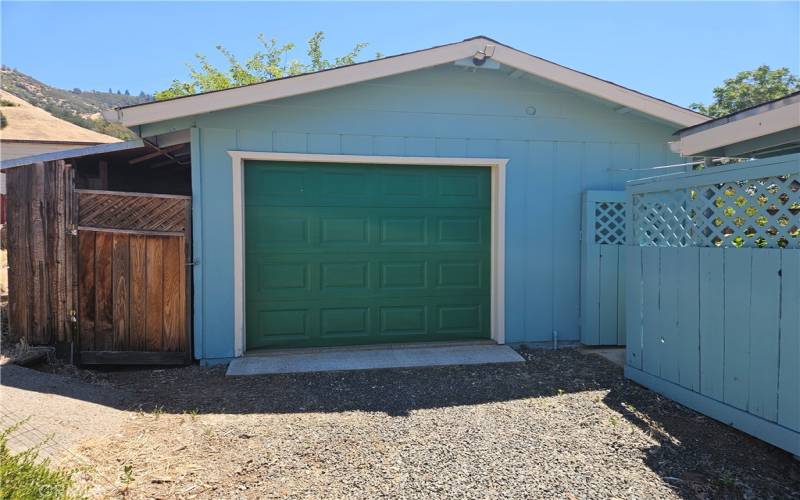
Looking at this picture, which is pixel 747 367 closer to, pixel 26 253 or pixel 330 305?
pixel 330 305

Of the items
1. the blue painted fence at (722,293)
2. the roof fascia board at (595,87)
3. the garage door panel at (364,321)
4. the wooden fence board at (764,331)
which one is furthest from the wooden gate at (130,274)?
the wooden fence board at (764,331)

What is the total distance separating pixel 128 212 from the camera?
497 centimetres

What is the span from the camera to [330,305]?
546 centimetres

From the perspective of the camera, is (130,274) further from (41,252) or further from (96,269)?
(41,252)

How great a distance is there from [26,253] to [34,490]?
3.59 metres

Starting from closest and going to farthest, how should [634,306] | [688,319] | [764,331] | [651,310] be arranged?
[764,331], [688,319], [651,310], [634,306]

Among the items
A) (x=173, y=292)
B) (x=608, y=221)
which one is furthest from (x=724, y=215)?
(x=173, y=292)

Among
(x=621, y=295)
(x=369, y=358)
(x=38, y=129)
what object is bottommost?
(x=369, y=358)

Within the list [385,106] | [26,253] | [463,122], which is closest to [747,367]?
[463,122]

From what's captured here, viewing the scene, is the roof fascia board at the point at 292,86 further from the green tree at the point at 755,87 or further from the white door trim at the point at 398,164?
the green tree at the point at 755,87

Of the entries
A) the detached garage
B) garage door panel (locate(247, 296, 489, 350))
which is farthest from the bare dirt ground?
the detached garage

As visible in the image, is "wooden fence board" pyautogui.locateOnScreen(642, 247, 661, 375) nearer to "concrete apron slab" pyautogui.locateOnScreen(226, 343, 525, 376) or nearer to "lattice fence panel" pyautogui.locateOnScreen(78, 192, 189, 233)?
"concrete apron slab" pyautogui.locateOnScreen(226, 343, 525, 376)

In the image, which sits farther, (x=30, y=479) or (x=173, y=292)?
(x=173, y=292)

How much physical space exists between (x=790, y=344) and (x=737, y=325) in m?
0.39
